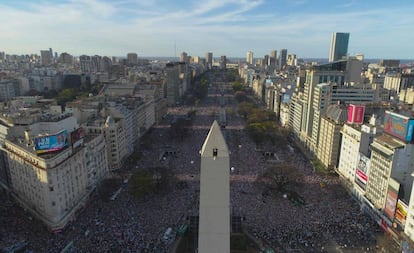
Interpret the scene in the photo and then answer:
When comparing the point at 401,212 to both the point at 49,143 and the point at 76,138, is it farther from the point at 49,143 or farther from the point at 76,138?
the point at 49,143

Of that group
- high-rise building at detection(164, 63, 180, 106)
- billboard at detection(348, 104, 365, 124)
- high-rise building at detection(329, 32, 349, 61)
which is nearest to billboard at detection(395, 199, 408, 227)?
billboard at detection(348, 104, 365, 124)

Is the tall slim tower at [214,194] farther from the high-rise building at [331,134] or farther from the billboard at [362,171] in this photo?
the high-rise building at [331,134]

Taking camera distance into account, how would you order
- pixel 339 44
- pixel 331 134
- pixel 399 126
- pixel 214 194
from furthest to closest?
pixel 339 44, pixel 331 134, pixel 399 126, pixel 214 194

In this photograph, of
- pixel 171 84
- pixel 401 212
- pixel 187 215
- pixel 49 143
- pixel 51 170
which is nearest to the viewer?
pixel 401 212

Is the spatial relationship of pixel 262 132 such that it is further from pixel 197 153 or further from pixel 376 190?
pixel 376 190

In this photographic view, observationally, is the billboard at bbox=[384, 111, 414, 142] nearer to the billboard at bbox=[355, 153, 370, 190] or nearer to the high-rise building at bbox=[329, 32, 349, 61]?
the billboard at bbox=[355, 153, 370, 190]

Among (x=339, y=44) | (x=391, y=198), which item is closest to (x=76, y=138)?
(x=391, y=198)
